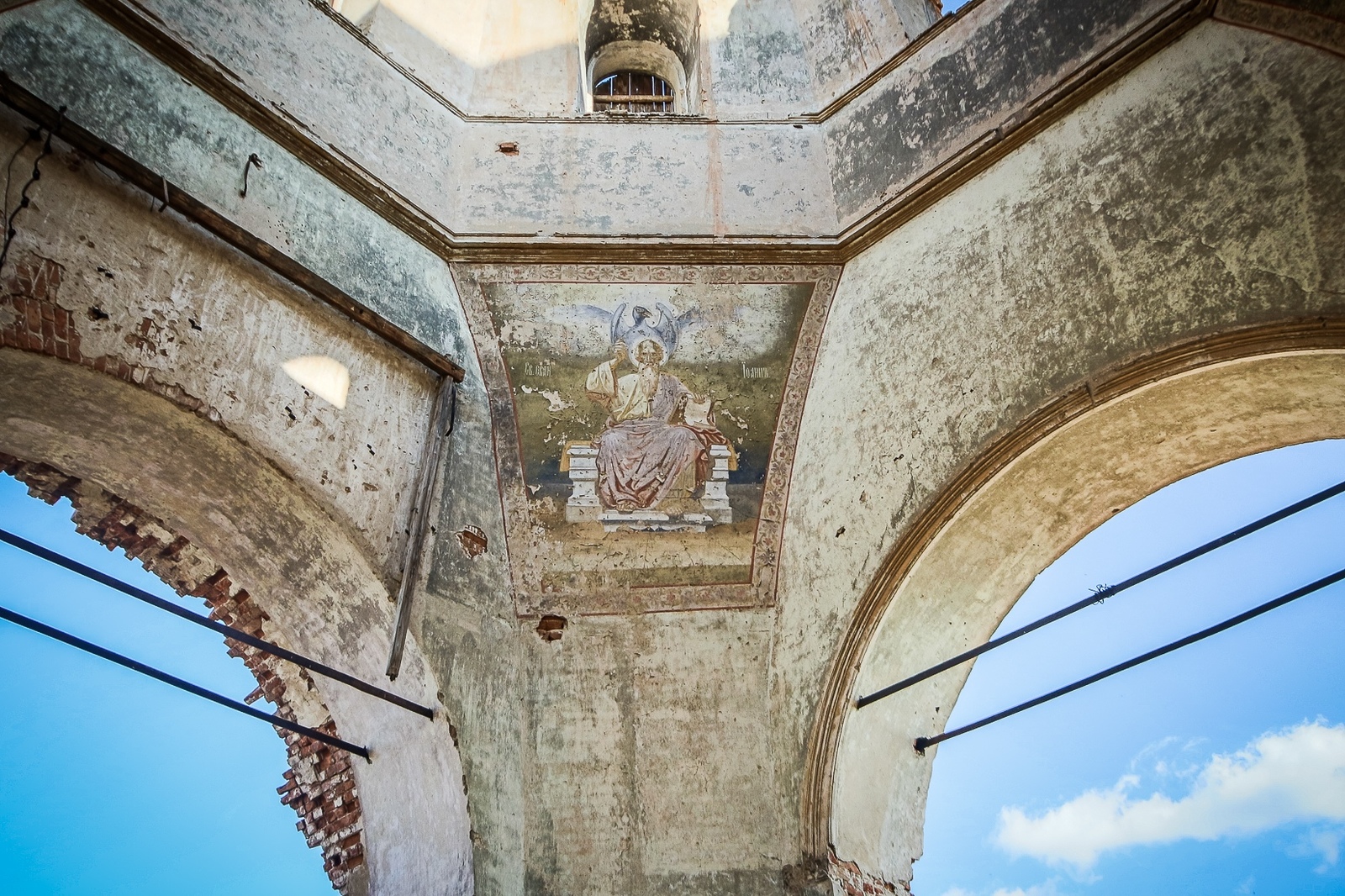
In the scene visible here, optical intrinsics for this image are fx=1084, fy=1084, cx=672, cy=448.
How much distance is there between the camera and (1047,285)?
22.2ft

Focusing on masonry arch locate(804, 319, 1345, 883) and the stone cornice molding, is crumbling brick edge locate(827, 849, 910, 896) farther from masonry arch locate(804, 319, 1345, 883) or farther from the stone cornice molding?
the stone cornice molding

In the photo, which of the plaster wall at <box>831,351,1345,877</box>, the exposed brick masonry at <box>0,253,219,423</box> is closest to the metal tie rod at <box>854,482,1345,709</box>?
the plaster wall at <box>831,351,1345,877</box>

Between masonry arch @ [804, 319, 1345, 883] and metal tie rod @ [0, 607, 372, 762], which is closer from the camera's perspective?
metal tie rod @ [0, 607, 372, 762]

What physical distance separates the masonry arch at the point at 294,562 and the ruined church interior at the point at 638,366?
3 centimetres

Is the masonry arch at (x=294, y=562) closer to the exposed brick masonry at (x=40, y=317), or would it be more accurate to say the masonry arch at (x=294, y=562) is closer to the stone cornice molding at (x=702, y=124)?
the exposed brick masonry at (x=40, y=317)

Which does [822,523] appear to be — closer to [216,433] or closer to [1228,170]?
[1228,170]

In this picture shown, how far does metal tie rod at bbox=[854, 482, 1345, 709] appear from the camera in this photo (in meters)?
5.38

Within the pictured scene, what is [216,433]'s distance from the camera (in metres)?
5.97

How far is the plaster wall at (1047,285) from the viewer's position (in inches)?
224

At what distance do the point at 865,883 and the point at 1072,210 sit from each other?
4.42m

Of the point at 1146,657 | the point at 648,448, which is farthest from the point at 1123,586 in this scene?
the point at 648,448

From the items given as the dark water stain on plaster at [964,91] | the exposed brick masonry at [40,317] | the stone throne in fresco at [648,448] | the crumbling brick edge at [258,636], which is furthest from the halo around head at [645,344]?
the exposed brick masonry at [40,317]

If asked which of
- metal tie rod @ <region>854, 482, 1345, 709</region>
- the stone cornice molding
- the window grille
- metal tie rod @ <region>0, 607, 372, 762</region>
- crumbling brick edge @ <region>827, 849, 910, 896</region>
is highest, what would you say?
the window grille

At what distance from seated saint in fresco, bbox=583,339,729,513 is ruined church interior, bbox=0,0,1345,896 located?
0.09ft
